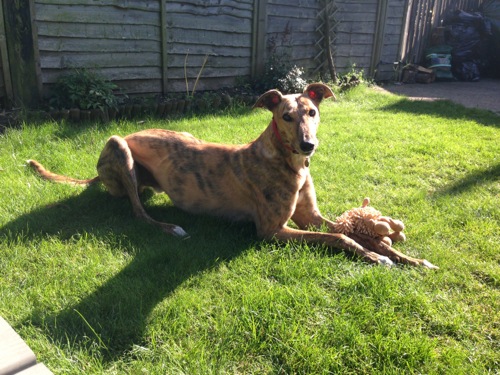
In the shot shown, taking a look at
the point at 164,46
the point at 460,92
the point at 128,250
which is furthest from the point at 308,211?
the point at 460,92

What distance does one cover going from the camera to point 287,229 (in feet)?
11.0

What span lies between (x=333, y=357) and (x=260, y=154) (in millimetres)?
1780

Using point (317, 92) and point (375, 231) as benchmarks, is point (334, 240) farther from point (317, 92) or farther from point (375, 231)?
point (317, 92)

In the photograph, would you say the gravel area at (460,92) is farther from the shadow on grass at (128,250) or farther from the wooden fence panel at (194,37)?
the shadow on grass at (128,250)

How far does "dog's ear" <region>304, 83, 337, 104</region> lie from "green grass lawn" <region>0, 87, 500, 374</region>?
39.8 inches

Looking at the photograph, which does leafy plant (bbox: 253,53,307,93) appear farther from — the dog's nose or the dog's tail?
the dog's nose

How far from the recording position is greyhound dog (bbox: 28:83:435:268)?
3.19m

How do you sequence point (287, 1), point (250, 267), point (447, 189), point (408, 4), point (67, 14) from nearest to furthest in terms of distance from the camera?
point (250, 267), point (447, 189), point (67, 14), point (287, 1), point (408, 4)

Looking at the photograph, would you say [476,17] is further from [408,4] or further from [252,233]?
[252,233]

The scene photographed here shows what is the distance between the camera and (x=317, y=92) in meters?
3.62

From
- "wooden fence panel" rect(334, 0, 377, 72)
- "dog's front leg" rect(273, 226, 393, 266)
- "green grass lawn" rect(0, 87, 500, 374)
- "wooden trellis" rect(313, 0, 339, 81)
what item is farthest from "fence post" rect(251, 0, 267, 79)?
"dog's front leg" rect(273, 226, 393, 266)

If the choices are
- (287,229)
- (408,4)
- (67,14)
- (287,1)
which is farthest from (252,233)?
(408,4)

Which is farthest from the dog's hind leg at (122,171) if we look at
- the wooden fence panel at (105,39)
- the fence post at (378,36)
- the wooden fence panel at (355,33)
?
the fence post at (378,36)

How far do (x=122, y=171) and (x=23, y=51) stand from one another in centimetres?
334
